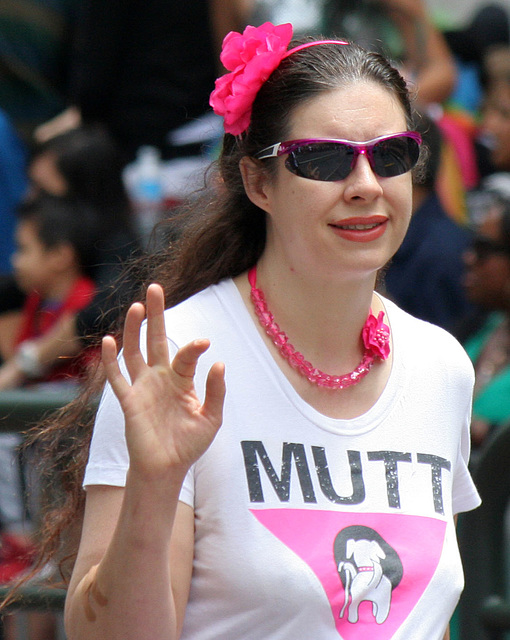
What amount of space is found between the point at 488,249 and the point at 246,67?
2210 mm

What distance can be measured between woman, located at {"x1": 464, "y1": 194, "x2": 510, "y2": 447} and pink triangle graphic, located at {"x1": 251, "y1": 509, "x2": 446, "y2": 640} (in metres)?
1.71

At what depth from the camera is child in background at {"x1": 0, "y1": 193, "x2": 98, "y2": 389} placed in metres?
3.91

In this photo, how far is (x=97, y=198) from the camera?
4.25 meters

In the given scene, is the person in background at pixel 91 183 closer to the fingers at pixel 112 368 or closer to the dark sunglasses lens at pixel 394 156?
the dark sunglasses lens at pixel 394 156

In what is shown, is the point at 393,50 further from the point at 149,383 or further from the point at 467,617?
the point at 149,383

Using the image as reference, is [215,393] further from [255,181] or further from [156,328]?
[255,181]

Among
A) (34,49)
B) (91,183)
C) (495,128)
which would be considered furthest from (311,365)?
(495,128)

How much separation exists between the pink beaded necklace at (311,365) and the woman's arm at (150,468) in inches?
15.2

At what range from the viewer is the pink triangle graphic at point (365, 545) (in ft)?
6.18

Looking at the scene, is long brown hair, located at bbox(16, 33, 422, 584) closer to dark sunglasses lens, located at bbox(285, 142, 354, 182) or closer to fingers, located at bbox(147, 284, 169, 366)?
dark sunglasses lens, located at bbox(285, 142, 354, 182)

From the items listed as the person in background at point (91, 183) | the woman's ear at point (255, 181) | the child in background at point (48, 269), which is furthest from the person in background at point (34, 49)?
the woman's ear at point (255, 181)

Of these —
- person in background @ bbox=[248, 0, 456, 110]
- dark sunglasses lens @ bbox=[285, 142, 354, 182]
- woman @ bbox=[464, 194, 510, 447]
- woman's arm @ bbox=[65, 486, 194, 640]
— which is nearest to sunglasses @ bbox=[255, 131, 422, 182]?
dark sunglasses lens @ bbox=[285, 142, 354, 182]

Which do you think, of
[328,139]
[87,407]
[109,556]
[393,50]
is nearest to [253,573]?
[109,556]

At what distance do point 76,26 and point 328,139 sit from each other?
10.5 feet
